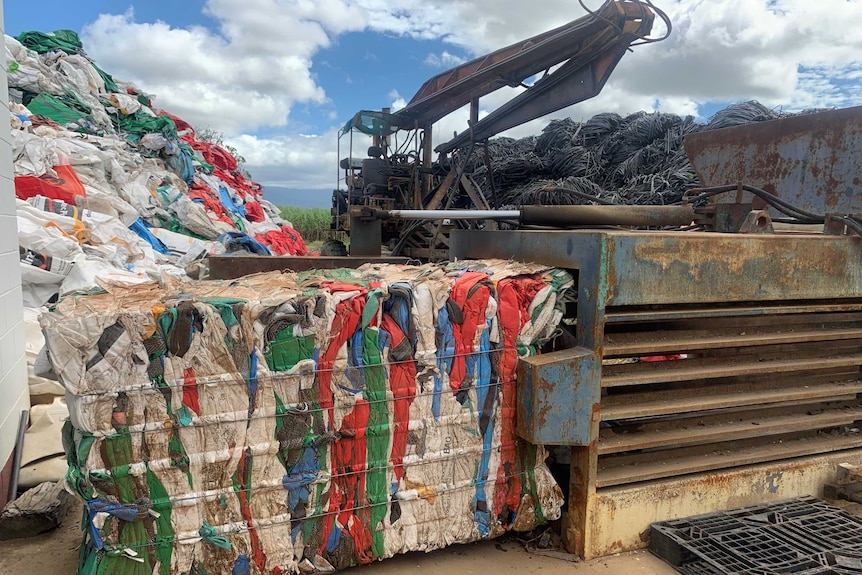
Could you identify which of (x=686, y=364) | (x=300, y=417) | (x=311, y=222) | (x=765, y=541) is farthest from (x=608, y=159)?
(x=311, y=222)

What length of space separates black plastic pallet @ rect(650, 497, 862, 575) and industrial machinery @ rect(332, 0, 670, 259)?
2705mm

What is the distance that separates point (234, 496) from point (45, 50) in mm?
12628

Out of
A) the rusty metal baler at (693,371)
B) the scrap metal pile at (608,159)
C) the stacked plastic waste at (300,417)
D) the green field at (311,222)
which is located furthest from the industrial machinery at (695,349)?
the green field at (311,222)

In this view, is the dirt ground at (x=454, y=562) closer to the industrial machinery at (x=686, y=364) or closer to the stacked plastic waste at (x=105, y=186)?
the industrial machinery at (x=686, y=364)

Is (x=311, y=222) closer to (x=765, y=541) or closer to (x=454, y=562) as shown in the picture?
(x=454, y=562)

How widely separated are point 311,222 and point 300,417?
65.9 ft

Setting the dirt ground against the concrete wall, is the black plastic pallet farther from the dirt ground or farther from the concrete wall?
the concrete wall

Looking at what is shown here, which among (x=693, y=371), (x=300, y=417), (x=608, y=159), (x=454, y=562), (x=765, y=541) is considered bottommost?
(x=454, y=562)

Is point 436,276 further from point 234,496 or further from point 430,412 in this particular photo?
point 234,496

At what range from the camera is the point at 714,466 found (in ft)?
8.70

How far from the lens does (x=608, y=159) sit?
1078 centimetres

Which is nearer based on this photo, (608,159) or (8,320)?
(8,320)

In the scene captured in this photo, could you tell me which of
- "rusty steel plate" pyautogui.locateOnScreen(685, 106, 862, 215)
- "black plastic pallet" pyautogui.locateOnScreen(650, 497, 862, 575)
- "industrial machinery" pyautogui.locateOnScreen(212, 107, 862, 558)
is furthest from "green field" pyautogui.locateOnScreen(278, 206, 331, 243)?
"black plastic pallet" pyautogui.locateOnScreen(650, 497, 862, 575)

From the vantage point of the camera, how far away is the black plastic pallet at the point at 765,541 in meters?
2.26
